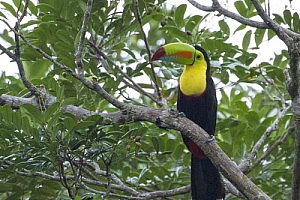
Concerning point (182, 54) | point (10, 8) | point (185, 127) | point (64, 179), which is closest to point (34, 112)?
point (64, 179)

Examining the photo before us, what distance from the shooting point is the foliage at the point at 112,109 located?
10.6ft

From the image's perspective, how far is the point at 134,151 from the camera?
3721mm

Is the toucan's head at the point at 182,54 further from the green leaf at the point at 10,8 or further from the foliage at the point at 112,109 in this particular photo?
the green leaf at the point at 10,8

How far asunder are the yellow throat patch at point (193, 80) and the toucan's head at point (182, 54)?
0.13 feet

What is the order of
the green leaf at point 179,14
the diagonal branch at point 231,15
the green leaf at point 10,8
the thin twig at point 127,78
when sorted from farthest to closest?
the green leaf at point 179,14 → the green leaf at point 10,8 → the thin twig at point 127,78 → the diagonal branch at point 231,15

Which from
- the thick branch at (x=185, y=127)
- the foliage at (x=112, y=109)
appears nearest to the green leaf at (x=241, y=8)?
the foliage at (x=112, y=109)

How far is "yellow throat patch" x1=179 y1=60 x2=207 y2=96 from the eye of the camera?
13.6ft

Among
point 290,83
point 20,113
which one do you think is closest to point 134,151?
point 20,113

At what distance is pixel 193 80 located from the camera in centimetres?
418

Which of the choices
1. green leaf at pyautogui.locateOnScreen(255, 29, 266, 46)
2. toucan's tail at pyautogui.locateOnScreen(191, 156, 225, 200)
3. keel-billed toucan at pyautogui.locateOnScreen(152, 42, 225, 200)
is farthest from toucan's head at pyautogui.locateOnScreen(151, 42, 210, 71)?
toucan's tail at pyautogui.locateOnScreen(191, 156, 225, 200)

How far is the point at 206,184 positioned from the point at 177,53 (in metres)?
0.80

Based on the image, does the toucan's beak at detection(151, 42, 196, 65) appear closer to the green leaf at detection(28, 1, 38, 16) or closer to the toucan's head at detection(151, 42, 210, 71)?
the toucan's head at detection(151, 42, 210, 71)

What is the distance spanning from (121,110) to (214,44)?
3.39 feet

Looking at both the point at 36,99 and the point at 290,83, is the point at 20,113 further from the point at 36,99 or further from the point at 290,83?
the point at 290,83
